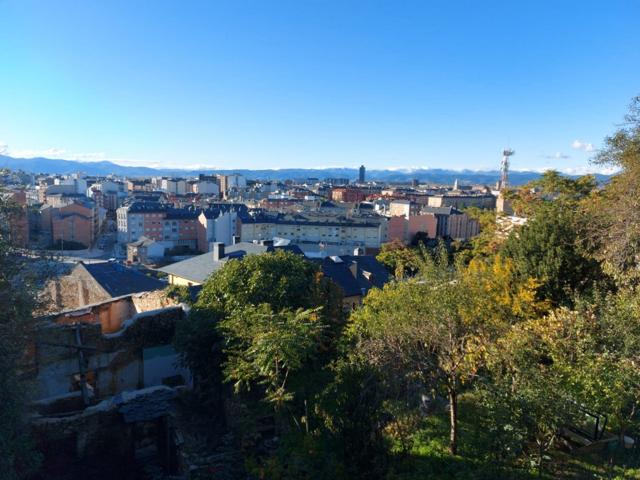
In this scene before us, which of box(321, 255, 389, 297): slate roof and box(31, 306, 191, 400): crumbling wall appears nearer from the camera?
box(31, 306, 191, 400): crumbling wall

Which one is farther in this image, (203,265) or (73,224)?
(73,224)

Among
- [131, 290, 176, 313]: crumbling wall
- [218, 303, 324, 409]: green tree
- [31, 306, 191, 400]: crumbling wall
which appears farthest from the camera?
[131, 290, 176, 313]: crumbling wall

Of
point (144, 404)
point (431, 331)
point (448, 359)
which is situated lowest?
point (144, 404)

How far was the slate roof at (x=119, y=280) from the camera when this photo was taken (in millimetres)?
21438

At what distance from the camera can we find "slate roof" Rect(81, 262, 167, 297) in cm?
2144

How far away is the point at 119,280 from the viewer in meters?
22.5

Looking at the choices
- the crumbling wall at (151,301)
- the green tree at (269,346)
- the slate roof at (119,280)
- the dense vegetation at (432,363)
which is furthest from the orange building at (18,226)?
the slate roof at (119,280)

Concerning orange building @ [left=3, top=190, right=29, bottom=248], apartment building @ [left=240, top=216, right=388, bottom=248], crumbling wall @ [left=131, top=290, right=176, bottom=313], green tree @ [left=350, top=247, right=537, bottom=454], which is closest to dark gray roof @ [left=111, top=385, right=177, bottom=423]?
crumbling wall @ [left=131, top=290, right=176, bottom=313]

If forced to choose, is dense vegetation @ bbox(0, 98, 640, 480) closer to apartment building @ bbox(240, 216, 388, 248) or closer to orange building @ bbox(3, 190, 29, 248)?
orange building @ bbox(3, 190, 29, 248)

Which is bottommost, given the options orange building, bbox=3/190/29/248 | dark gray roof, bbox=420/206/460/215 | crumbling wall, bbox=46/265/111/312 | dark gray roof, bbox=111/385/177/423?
dark gray roof, bbox=111/385/177/423

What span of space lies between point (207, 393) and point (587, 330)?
9449 millimetres

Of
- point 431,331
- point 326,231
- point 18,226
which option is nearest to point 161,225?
point 326,231

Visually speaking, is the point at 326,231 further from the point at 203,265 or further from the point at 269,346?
the point at 269,346

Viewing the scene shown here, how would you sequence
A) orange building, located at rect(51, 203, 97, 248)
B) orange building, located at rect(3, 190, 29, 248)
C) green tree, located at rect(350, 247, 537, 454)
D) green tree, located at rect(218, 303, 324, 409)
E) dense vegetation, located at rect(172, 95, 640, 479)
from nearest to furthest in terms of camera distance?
dense vegetation, located at rect(172, 95, 640, 479), green tree, located at rect(350, 247, 537, 454), green tree, located at rect(218, 303, 324, 409), orange building, located at rect(3, 190, 29, 248), orange building, located at rect(51, 203, 97, 248)
